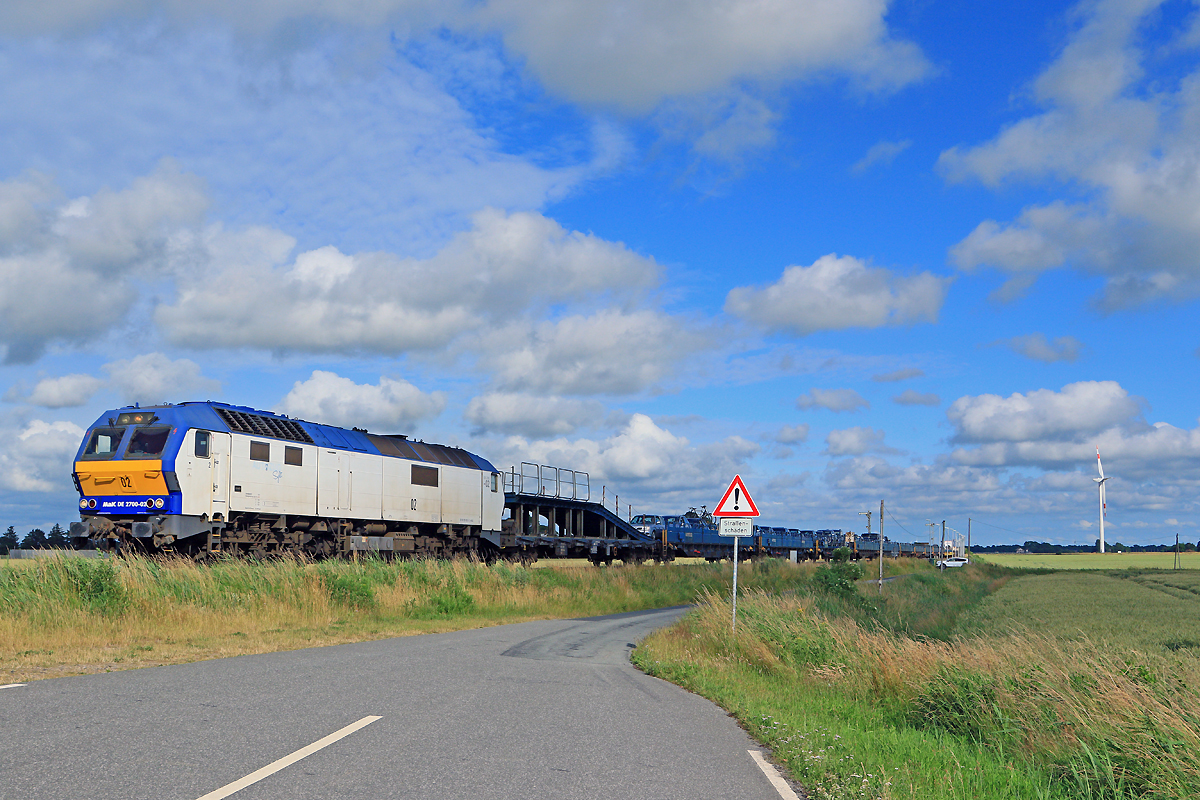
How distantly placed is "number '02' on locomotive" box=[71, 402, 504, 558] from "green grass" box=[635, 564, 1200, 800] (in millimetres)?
13328

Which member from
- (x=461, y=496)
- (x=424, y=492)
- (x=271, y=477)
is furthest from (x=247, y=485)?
(x=461, y=496)

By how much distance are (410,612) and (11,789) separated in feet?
55.0

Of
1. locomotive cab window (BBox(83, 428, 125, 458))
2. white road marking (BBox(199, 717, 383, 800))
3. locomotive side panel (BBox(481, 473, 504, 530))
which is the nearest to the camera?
white road marking (BBox(199, 717, 383, 800))

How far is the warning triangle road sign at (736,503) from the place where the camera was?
1739cm

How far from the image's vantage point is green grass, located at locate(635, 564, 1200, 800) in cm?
676

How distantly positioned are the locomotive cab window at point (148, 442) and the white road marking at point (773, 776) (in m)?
20.0

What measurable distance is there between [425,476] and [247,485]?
340 inches

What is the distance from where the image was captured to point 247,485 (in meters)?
24.7

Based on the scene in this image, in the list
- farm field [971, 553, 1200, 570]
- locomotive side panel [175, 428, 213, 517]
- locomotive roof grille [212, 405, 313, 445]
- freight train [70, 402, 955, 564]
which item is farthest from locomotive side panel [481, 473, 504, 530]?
farm field [971, 553, 1200, 570]

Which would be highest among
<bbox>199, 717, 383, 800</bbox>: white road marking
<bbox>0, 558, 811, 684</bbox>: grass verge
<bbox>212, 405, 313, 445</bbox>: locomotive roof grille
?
<bbox>212, 405, 313, 445</bbox>: locomotive roof grille

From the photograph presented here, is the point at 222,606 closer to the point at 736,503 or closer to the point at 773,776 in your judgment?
the point at 736,503

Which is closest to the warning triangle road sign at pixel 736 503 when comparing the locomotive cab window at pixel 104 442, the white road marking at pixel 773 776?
the white road marking at pixel 773 776

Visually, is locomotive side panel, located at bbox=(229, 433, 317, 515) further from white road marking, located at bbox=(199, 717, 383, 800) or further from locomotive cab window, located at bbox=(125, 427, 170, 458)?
white road marking, located at bbox=(199, 717, 383, 800)

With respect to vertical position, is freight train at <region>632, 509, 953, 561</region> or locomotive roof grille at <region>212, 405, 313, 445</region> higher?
locomotive roof grille at <region>212, 405, 313, 445</region>
